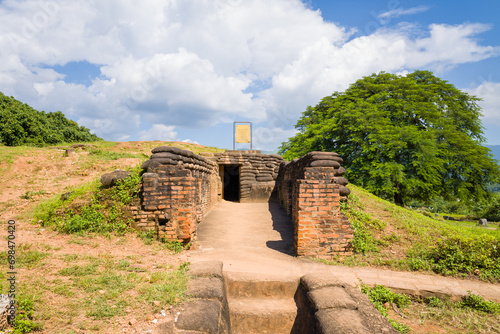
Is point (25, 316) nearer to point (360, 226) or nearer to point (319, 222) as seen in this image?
point (319, 222)

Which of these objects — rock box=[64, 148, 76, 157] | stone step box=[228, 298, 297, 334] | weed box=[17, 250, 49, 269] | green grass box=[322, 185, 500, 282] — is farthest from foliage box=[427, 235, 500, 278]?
rock box=[64, 148, 76, 157]

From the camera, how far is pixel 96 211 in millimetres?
5969

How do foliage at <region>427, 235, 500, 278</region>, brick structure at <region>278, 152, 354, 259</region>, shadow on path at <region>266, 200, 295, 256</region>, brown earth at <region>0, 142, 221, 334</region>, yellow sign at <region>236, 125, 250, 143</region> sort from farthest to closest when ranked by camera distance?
yellow sign at <region>236, 125, 250, 143</region>, shadow on path at <region>266, 200, 295, 256</region>, brick structure at <region>278, 152, 354, 259</region>, foliage at <region>427, 235, 500, 278</region>, brown earth at <region>0, 142, 221, 334</region>

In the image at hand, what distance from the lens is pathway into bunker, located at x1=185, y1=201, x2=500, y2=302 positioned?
4.51 meters

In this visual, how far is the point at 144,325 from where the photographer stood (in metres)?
2.73

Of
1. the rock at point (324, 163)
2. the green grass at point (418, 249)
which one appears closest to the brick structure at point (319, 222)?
the green grass at point (418, 249)

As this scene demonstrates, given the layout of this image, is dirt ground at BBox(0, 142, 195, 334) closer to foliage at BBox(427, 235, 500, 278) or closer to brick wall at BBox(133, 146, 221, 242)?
brick wall at BBox(133, 146, 221, 242)

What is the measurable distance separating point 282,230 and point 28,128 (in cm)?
1765

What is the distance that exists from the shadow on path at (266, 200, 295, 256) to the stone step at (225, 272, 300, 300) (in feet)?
4.92

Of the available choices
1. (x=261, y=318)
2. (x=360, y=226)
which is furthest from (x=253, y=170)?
(x=261, y=318)

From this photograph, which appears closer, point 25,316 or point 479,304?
point 25,316

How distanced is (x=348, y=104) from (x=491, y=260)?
36.4 ft

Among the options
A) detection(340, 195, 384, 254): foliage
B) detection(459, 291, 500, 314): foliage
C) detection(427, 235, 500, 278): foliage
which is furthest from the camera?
detection(340, 195, 384, 254): foliage

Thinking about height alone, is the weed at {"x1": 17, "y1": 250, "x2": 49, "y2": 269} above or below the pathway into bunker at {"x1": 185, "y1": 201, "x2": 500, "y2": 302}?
above
